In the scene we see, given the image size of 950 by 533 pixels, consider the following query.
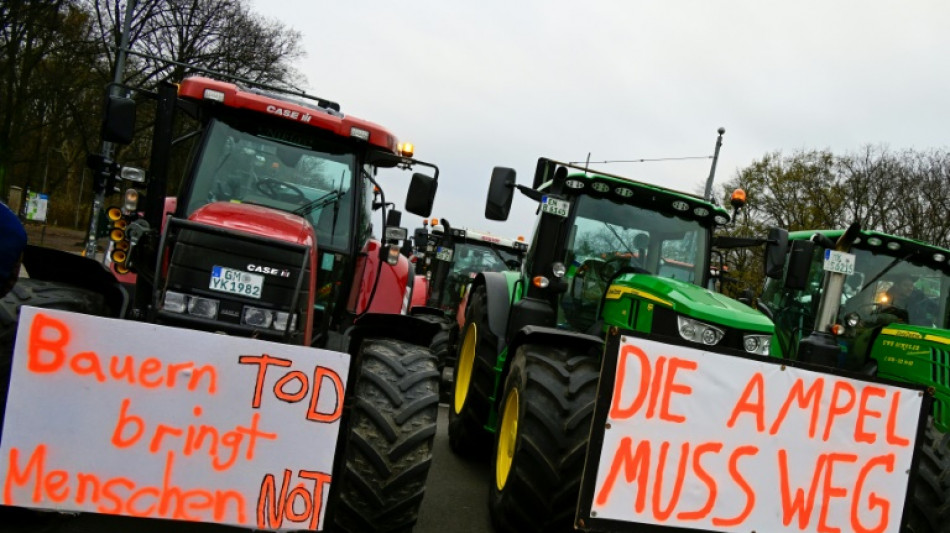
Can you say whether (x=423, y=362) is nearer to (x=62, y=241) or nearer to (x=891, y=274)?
(x=891, y=274)

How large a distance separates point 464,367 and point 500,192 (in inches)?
95.7

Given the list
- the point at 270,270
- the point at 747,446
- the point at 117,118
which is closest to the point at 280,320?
the point at 270,270

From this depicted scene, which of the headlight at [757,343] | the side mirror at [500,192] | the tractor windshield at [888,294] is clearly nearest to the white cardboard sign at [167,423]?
the side mirror at [500,192]

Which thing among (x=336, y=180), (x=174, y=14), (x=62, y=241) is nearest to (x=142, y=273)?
(x=336, y=180)

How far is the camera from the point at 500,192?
5.71 metres

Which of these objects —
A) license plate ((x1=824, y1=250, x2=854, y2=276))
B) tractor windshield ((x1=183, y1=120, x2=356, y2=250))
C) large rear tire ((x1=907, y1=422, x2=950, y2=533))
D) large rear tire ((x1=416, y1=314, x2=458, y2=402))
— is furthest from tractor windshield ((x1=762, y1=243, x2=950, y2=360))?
tractor windshield ((x1=183, y1=120, x2=356, y2=250))

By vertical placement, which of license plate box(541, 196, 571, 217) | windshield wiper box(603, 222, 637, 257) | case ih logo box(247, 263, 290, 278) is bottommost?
case ih logo box(247, 263, 290, 278)

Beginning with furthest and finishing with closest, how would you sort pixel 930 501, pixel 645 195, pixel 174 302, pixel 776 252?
pixel 645 195 < pixel 776 252 < pixel 930 501 < pixel 174 302

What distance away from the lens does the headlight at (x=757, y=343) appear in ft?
17.1

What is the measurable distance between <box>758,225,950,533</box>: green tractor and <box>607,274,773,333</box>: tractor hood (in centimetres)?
79

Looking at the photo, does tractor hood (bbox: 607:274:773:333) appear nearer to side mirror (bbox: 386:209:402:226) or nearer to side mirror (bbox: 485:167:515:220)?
side mirror (bbox: 485:167:515:220)

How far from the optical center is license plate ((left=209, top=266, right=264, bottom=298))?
13.3 ft

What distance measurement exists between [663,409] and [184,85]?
353 centimetres

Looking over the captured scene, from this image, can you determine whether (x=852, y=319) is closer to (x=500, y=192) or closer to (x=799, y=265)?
(x=799, y=265)
